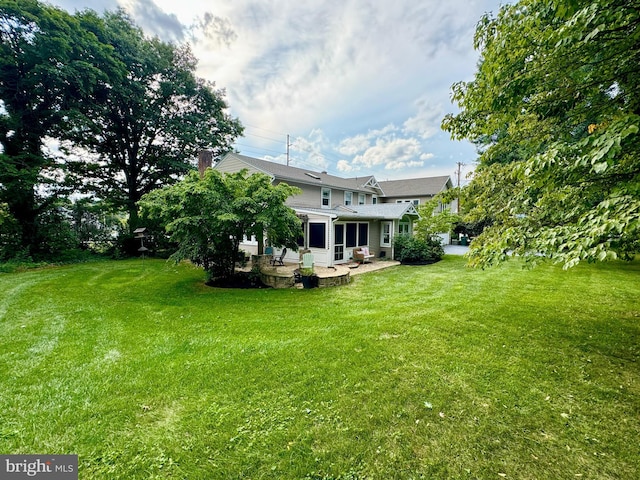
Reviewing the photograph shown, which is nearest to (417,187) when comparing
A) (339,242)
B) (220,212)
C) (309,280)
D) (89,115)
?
(339,242)

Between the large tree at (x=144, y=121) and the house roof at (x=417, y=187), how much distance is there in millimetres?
17905

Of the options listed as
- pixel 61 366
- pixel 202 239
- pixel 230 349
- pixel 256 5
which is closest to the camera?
pixel 61 366

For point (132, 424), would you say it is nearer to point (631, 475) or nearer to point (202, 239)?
point (631, 475)

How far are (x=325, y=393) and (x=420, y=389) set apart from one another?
3.83 feet

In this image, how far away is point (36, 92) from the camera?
43.2ft

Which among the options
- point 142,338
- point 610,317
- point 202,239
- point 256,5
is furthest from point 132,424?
point 256,5

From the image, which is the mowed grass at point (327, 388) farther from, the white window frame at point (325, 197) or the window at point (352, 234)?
the white window frame at point (325, 197)

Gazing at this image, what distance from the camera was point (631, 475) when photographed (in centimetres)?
217

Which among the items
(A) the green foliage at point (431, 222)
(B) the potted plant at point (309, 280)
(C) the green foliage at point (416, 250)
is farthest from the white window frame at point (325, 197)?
(B) the potted plant at point (309, 280)

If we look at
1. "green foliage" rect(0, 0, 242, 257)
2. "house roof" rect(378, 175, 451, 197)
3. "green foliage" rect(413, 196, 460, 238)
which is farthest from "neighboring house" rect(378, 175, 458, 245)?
"green foliage" rect(0, 0, 242, 257)

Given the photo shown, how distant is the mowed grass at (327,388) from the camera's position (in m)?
2.34

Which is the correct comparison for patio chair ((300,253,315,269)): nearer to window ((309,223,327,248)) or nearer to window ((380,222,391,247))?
window ((309,223,327,248))

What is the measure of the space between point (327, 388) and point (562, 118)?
5045mm

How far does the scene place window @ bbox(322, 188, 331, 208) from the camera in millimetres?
17328
